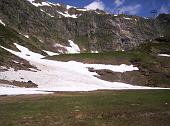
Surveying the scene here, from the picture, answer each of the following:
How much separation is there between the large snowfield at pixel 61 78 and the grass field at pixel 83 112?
1107 cm

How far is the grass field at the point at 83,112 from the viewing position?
28219mm

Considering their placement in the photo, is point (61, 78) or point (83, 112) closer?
point (83, 112)

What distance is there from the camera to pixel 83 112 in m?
31.9

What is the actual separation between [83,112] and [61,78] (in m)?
35.6

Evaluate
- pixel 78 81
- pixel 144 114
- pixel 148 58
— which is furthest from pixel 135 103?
pixel 148 58

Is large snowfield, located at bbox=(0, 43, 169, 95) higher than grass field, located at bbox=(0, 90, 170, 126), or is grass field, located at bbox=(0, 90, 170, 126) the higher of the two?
large snowfield, located at bbox=(0, 43, 169, 95)

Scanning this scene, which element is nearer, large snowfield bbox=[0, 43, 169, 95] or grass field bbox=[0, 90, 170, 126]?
grass field bbox=[0, 90, 170, 126]

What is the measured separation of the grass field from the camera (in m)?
28.2

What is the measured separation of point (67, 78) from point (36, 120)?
40.3 m

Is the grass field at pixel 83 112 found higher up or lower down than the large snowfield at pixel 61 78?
lower down

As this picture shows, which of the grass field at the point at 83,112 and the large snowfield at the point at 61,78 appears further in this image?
the large snowfield at the point at 61,78

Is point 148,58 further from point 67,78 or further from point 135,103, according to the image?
point 135,103

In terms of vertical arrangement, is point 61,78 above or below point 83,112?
above

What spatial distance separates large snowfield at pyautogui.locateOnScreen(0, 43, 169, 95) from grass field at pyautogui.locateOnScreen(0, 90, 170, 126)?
36.3 ft
